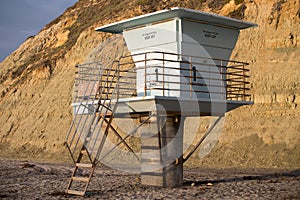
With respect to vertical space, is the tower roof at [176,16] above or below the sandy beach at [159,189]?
above

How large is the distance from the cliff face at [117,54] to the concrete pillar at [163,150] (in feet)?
39.6

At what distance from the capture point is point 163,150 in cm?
1862

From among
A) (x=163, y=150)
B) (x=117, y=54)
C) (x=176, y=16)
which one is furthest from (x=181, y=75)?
(x=117, y=54)

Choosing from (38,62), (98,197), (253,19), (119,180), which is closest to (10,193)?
(98,197)

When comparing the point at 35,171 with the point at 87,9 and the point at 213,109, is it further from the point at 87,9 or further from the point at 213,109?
the point at 87,9

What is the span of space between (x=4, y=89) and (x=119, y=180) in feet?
141

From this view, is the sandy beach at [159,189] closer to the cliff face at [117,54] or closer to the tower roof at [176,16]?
the tower roof at [176,16]

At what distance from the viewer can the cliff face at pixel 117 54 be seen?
107 feet

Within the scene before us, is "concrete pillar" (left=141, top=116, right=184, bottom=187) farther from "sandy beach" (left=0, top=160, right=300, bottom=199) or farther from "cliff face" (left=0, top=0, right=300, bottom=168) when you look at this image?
"cliff face" (left=0, top=0, right=300, bottom=168)

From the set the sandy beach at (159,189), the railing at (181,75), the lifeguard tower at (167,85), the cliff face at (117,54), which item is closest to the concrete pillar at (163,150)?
the lifeguard tower at (167,85)

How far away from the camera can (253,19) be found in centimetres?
3956

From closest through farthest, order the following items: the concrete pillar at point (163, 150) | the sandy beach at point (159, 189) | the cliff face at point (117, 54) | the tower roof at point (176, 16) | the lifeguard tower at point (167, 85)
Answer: the sandy beach at point (159, 189), the lifeguard tower at point (167, 85), the tower roof at point (176, 16), the concrete pillar at point (163, 150), the cliff face at point (117, 54)

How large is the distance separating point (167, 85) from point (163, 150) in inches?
101

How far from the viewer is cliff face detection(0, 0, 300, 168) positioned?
3247 cm
